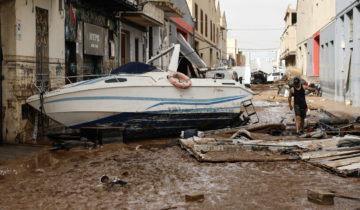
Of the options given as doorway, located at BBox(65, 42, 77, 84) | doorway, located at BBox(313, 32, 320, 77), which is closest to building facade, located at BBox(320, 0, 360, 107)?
doorway, located at BBox(313, 32, 320, 77)

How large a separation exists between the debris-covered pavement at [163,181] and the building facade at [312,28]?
16619 millimetres

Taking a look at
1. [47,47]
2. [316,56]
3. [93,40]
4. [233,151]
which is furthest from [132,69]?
[316,56]

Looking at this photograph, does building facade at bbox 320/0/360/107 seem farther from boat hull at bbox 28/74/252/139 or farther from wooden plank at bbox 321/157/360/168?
wooden plank at bbox 321/157/360/168

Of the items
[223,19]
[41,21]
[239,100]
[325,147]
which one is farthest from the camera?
[223,19]

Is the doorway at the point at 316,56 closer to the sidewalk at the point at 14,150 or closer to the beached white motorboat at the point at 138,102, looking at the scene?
the beached white motorboat at the point at 138,102

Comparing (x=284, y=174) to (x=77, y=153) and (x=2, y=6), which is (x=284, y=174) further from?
(x=2, y=6)

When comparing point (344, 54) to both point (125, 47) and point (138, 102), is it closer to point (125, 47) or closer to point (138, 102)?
point (125, 47)

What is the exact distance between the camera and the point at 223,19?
52688 mm

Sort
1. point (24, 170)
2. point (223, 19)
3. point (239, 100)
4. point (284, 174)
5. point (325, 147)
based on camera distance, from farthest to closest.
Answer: point (223, 19), point (239, 100), point (325, 147), point (24, 170), point (284, 174)

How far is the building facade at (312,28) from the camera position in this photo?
952 inches

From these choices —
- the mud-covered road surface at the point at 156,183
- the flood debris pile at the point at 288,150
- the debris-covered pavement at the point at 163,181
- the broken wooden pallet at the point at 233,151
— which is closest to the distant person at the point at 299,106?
the flood debris pile at the point at 288,150

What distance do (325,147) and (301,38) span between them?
32265 millimetres

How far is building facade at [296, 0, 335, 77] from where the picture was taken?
24.2 meters

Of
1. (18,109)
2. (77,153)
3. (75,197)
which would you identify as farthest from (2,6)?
(75,197)
